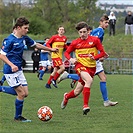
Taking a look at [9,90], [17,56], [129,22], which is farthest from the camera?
[129,22]

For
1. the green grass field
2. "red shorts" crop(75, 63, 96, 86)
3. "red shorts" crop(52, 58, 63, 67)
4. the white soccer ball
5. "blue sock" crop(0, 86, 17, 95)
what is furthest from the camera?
"red shorts" crop(52, 58, 63, 67)

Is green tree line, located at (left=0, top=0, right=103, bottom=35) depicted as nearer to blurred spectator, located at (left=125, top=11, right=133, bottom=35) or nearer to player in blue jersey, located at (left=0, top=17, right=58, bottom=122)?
blurred spectator, located at (left=125, top=11, right=133, bottom=35)

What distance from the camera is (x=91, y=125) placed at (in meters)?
8.52

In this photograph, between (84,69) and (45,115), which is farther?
(84,69)

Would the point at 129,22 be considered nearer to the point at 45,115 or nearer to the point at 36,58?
the point at 36,58

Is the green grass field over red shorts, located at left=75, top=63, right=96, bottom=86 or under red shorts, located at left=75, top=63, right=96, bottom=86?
under

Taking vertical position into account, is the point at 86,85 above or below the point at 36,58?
above

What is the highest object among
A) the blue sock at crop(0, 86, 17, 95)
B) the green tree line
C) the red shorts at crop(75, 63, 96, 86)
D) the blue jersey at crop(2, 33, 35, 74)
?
the blue jersey at crop(2, 33, 35, 74)

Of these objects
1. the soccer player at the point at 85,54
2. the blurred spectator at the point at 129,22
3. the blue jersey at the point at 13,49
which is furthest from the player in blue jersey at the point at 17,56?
the blurred spectator at the point at 129,22

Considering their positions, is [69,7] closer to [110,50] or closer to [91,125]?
[110,50]

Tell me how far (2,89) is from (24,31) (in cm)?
121

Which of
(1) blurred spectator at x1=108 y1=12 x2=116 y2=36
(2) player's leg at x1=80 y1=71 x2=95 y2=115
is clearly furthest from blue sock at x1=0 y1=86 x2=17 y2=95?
(1) blurred spectator at x1=108 y1=12 x2=116 y2=36

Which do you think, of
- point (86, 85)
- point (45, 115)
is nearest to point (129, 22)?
point (86, 85)

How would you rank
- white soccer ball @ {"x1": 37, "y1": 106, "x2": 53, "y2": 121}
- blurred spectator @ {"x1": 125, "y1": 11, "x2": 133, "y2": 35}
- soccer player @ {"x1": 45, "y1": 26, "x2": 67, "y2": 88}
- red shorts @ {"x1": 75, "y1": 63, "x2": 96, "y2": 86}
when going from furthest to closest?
blurred spectator @ {"x1": 125, "y1": 11, "x2": 133, "y2": 35}
soccer player @ {"x1": 45, "y1": 26, "x2": 67, "y2": 88}
red shorts @ {"x1": 75, "y1": 63, "x2": 96, "y2": 86}
white soccer ball @ {"x1": 37, "y1": 106, "x2": 53, "y2": 121}
